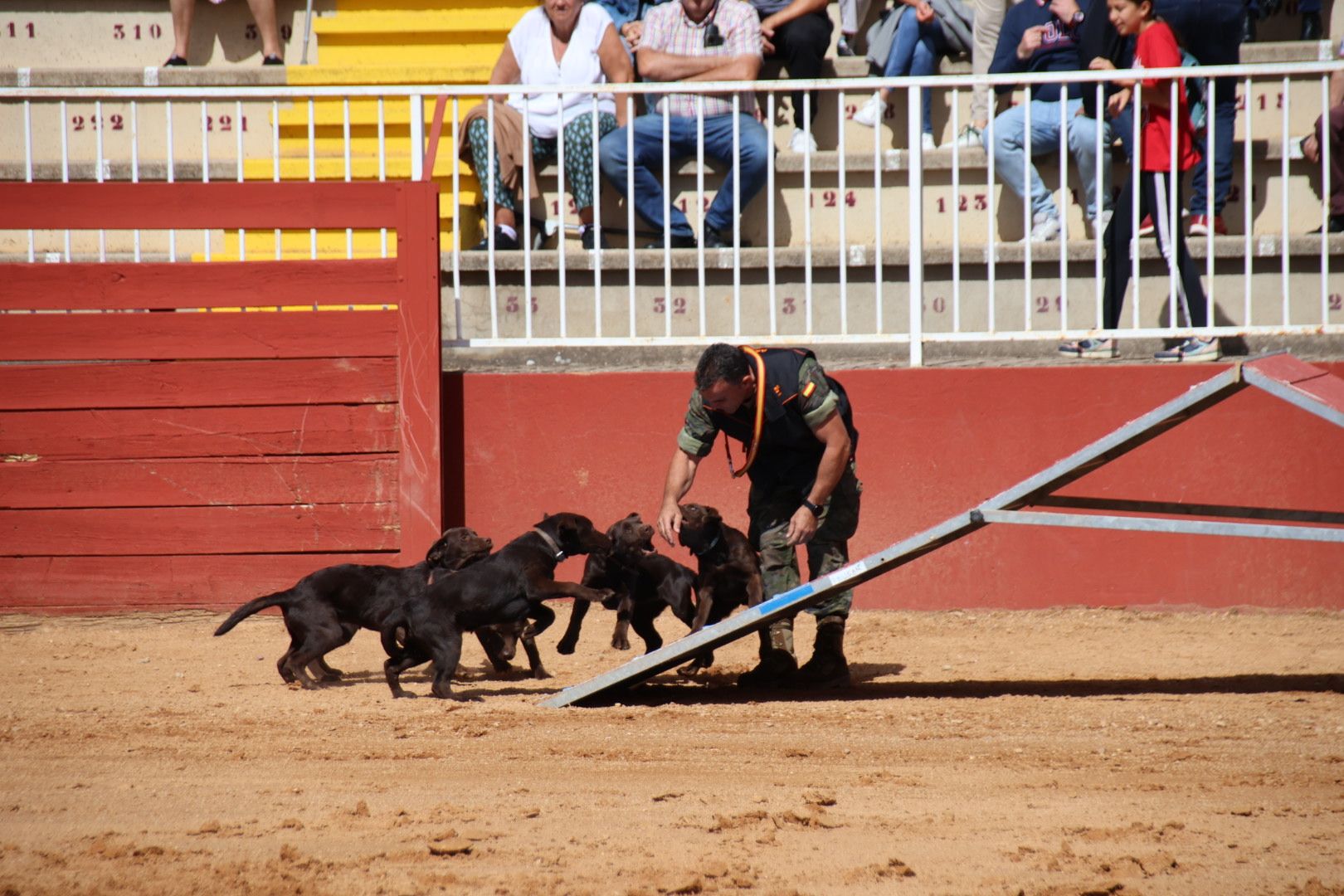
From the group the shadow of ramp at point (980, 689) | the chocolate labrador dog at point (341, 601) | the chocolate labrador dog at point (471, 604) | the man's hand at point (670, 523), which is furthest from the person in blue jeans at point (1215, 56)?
the chocolate labrador dog at point (341, 601)

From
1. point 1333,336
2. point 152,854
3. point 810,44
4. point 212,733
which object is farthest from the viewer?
point 810,44

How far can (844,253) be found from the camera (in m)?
8.30

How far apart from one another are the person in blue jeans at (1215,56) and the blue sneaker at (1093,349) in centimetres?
105

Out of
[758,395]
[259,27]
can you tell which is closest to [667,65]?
[259,27]

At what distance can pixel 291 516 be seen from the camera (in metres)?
8.16

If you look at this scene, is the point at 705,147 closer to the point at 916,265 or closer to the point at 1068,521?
the point at 916,265

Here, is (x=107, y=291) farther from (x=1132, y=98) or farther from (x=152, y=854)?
(x=1132, y=98)

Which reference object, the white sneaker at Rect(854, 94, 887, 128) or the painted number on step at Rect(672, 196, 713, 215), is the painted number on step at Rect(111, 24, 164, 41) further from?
the white sneaker at Rect(854, 94, 887, 128)

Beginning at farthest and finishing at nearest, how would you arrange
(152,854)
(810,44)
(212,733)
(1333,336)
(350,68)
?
(350,68)
(810,44)
(1333,336)
(212,733)
(152,854)

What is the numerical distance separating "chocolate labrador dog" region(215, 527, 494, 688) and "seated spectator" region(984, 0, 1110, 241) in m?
3.78

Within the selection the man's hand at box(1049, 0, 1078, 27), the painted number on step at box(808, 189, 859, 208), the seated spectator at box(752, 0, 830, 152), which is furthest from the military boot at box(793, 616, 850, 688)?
the man's hand at box(1049, 0, 1078, 27)

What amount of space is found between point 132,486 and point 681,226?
3.67 m

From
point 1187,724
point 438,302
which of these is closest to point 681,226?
point 438,302

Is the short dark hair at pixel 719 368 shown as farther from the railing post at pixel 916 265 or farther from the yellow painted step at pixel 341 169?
the yellow painted step at pixel 341 169
